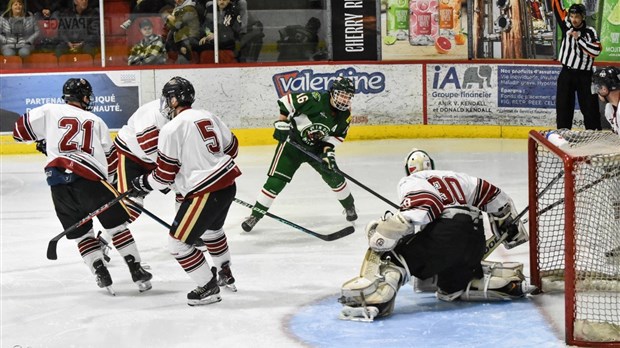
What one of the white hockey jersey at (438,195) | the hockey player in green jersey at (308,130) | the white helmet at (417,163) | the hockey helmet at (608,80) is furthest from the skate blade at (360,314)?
the hockey player in green jersey at (308,130)

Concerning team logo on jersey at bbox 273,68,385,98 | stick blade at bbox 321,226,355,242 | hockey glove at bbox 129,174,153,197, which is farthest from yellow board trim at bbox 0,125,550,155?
hockey glove at bbox 129,174,153,197

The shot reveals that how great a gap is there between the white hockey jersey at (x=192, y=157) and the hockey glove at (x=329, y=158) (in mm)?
1613

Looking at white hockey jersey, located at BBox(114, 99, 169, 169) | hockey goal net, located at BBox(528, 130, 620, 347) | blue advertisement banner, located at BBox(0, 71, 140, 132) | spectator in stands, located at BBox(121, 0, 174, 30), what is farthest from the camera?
spectator in stands, located at BBox(121, 0, 174, 30)

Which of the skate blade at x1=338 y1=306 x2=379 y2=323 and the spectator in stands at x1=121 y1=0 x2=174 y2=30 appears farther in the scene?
the spectator in stands at x1=121 y1=0 x2=174 y2=30

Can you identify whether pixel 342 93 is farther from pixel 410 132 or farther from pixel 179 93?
pixel 410 132

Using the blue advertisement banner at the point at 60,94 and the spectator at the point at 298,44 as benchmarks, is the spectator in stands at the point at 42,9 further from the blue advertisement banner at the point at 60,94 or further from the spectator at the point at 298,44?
the spectator at the point at 298,44

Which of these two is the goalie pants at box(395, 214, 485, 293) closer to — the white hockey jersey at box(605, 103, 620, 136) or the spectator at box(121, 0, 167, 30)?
the white hockey jersey at box(605, 103, 620, 136)

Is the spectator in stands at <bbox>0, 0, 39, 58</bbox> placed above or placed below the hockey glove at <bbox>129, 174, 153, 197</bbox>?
above

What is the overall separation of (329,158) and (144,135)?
1217 mm

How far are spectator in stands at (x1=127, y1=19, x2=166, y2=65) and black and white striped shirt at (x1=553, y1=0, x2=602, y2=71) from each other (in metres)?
3.55

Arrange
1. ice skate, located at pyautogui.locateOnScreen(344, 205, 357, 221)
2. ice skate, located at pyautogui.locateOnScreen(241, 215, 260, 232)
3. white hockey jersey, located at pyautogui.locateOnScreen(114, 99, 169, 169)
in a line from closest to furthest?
white hockey jersey, located at pyautogui.locateOnScreen(114, 99, 169, 169) < ice skate, located at pyautogui.locateOnScreen(241, 215, 260, 232) < ice skate, located at pyautogui.locateOnScreen(344, 205, 357, 221)

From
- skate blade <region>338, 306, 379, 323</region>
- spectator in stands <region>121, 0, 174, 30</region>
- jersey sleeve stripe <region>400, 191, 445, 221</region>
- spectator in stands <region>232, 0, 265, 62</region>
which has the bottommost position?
skate blade <region>338, 306, 379, 323</region>

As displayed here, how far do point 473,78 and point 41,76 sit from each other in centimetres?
381

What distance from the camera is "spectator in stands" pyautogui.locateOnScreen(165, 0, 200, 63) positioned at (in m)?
10.1
